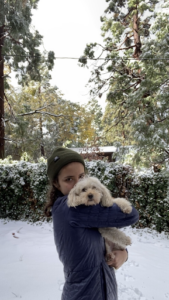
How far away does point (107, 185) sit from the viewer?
5.61 m

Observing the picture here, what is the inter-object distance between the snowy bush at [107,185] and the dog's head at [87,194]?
179 inches

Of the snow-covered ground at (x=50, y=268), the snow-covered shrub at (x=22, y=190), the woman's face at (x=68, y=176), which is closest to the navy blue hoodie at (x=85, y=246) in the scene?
the woman's face at (x=68, y=176)

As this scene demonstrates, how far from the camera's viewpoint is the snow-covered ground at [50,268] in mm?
2777

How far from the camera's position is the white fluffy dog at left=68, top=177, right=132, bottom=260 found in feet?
3.33

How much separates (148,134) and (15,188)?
16.9 feet

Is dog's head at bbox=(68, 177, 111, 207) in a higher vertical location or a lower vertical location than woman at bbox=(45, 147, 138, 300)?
higher

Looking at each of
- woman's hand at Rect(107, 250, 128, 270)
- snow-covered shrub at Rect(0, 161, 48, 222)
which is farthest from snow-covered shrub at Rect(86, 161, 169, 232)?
woman's hand at Rect(107, 250, 128, 270)

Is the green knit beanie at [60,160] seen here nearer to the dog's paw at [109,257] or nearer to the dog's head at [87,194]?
the dog's head at [87,194]

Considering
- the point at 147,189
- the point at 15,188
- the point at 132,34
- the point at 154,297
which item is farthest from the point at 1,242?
the point at 132,34

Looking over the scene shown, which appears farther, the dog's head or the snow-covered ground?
the snow-covered ground

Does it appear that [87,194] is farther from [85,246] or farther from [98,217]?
[85,246]

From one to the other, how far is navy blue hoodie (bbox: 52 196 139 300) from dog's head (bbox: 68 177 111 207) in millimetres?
32

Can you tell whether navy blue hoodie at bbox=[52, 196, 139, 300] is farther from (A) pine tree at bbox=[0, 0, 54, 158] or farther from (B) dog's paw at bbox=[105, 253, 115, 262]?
(A) pine tree at bbox=[0, 0, 54, 158]

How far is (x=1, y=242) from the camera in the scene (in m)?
4.53
